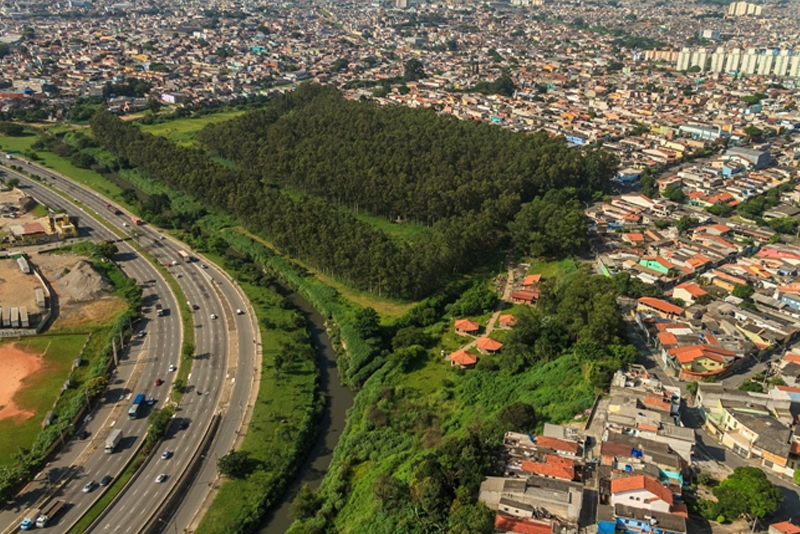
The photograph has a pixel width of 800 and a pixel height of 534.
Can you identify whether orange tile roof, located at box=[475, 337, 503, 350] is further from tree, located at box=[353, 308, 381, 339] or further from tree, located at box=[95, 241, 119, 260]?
tree, located at box=[95, 241, 119, 260]

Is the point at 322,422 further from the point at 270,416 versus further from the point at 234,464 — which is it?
the point at 234,464

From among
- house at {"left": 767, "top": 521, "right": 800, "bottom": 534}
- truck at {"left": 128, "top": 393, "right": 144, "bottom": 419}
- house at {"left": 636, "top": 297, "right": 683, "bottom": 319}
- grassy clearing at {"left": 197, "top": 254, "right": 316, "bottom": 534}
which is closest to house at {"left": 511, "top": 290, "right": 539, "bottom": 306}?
house at {"left": 636, "top": 297, "right": 683, "bottom": 319}

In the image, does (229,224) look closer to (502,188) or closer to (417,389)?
(502,188)

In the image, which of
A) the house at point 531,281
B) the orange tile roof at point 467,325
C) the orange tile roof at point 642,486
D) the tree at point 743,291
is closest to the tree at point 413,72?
the house at point 531,281

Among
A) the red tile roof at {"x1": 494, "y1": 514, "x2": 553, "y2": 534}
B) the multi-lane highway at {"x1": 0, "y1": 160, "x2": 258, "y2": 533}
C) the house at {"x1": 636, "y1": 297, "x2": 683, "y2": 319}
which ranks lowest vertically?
the multi-lane highway at {"x1": 0, "y1": 160, "x2": 258, "y2": 533}

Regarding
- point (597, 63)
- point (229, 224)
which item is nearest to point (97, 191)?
point (229, 224)

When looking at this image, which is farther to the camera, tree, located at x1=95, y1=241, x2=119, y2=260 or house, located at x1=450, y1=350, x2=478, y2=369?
tree, located at x1=95, y1=241, x2=119, y2=260
